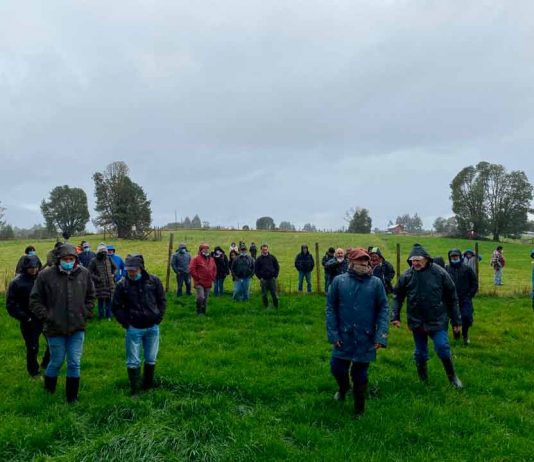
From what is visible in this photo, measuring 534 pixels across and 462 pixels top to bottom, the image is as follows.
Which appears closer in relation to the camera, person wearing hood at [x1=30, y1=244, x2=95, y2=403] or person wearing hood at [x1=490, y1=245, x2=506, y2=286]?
person wearing hood at [x1=30, y1=244, x2=95, y2=403]

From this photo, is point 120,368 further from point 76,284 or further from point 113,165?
point 113,165

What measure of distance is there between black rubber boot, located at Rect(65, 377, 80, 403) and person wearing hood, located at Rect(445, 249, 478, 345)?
7.84m

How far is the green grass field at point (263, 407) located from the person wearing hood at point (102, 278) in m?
1.80

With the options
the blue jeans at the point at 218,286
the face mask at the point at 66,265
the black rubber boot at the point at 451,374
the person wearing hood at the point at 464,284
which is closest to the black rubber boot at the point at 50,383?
Answer: the face mask at the point at 66,265

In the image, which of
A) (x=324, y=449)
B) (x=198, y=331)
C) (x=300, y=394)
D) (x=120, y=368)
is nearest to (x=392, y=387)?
(x=300, y=394)

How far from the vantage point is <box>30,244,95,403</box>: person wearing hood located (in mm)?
6207

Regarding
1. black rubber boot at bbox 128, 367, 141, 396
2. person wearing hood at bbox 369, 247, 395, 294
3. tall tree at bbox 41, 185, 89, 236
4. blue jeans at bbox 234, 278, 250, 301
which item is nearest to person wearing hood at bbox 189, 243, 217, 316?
blue jeans at bbox 234, 278, 250, 301

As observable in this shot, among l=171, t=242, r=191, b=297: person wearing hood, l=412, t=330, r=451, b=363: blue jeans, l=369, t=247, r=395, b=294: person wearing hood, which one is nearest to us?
l=412, t=330, r=451, b=363: blue jeans

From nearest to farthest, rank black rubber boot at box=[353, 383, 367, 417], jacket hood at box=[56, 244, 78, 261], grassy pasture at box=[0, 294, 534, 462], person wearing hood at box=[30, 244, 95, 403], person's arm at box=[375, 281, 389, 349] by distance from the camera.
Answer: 1. grassy pasture at box=[0, 294, 534, 462]
2. person's arm at box=[375, 281, 389, 349]
3. black rubber boot at box=[353, 383, 367, 417]
4. person wearing hood at box=[30, 244, 95, 403]
5. jacket hood at box=[56, 244, 78, 261]

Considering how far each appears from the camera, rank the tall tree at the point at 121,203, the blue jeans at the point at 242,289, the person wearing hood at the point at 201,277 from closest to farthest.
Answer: the person wearing hood at the point at 201,277 → the blue jeans at the point at 242,289 → the tall tree at the point at 121,203

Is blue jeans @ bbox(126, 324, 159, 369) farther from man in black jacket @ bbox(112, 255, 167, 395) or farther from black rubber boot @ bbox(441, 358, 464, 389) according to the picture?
black rubber boot @ bbox(441, 358, 464, 389)

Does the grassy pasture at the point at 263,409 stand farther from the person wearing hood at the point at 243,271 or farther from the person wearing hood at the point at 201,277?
the person wearing hood at the point at 243,271

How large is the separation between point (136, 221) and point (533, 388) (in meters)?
61.3

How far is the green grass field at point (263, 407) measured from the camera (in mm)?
5082
